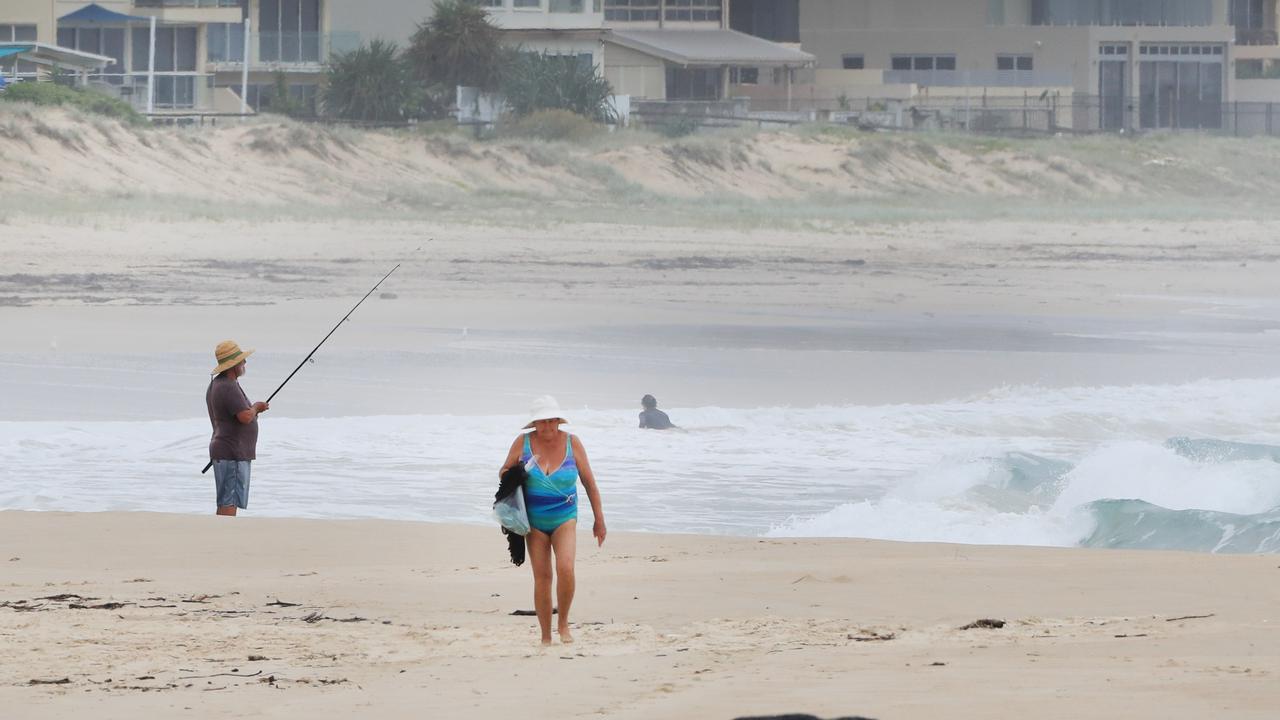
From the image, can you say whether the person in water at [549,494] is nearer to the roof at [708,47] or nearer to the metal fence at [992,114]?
the metal fence at [992,114]

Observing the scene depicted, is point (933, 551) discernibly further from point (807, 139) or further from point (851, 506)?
point (807, 139)

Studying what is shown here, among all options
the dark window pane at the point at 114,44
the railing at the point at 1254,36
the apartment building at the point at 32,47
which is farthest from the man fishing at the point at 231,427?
the railing at the point at 1254,36

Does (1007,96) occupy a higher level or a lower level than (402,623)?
higher

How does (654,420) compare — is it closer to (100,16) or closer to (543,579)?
(543,579)

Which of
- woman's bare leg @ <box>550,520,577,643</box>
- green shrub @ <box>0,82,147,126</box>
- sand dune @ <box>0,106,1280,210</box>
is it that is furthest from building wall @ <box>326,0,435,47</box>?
woman's bare leg @ <box>550,520,577,643</box>

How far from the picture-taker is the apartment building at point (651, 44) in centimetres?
5338

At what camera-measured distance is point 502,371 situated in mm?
20094

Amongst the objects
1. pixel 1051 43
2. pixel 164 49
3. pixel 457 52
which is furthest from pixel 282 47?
pixel 1051 43

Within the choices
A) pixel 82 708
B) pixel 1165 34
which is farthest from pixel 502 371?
pixel 1165 34

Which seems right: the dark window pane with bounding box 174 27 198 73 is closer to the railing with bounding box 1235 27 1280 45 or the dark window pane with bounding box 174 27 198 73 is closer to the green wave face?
the railing with bounding box 1235 27 1280 45

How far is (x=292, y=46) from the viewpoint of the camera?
5034 centimetres

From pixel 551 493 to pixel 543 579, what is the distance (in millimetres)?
371

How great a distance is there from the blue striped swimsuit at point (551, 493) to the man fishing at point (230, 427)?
3.36 m

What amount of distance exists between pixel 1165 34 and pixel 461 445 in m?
50.1
